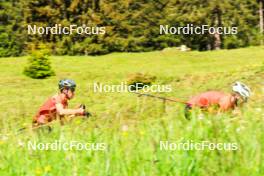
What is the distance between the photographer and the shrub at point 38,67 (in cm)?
3234

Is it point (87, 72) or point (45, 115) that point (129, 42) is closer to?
point (87, 72)

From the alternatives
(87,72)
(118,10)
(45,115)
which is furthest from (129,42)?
(45,115)
